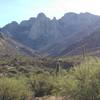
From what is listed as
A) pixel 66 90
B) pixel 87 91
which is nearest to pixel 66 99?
pixel 66 90

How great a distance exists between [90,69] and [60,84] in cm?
336

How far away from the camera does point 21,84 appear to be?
36281mm

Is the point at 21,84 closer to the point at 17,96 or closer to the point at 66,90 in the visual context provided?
the point at 17,96

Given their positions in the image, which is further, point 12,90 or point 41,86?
point 41,86

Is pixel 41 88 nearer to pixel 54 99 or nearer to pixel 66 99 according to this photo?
pixel 54 99

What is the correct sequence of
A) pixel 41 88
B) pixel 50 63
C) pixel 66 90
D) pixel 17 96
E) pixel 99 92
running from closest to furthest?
pixel 99 92
pixel 66 90
pixel 17 96
pixel 41 88
pixel 50 63

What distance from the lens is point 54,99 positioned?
3531 cm

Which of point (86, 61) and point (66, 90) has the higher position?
point (86, 61)

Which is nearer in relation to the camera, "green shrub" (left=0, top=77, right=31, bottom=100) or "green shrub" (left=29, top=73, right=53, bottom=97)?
"green shrub" (left=0, top=77, right=31, bottom=100)

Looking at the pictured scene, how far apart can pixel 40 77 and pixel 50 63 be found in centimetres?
7152

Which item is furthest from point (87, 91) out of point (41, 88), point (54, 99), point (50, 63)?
point (50, 63)

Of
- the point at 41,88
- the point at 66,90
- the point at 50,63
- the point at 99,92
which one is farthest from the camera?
the point at 50,63

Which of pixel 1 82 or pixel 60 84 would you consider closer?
pixel 60 84

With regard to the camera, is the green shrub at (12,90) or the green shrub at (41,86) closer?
the green shrub at (12,90)
